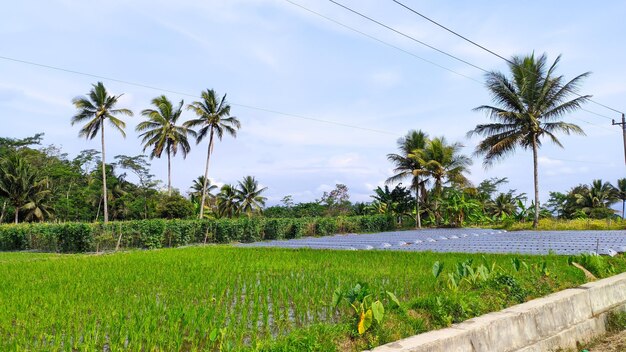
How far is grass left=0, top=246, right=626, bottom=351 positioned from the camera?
3965mm

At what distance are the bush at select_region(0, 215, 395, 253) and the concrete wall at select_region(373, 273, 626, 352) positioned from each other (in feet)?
56.1

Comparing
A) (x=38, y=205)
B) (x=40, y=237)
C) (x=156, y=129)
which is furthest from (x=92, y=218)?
(x=40, y=237)

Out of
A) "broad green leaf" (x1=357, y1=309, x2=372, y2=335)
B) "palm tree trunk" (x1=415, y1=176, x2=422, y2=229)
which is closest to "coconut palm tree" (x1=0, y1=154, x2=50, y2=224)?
"palm tree trunk" (x1=415, y1=176, x2=422, y2=229)

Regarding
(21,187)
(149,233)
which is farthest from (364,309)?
(21,187)

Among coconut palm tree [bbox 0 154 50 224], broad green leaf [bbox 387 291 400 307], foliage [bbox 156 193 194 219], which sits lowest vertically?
broad green leaf [bbox 387 291 400 307]

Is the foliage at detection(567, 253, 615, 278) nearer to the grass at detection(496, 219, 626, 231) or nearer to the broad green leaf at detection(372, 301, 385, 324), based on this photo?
the broad green leaf at detection(372, 301, 385, 324)

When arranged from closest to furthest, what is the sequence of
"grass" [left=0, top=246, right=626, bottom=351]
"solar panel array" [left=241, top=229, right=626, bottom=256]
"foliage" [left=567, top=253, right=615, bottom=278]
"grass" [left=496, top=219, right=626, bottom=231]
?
"grass" [left=0, top=246, right=626, bottom=351] → "foliage" [left=567, top=253, right=615, bottom=278] → "solar panel array" [left=241, top=229, right=626, bottom=256] → "grass" [left=496, top=219, right=626, bottom=231]

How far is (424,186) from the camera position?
110 feet

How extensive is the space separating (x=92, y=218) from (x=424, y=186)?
2467cm

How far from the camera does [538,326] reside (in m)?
4.91

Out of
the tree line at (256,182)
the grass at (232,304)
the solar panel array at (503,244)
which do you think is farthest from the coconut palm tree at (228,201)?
the grass at (232,304)

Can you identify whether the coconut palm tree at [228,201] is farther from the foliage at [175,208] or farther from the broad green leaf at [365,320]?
the broad green leaf at [365,320]

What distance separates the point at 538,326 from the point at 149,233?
17891 millimetres

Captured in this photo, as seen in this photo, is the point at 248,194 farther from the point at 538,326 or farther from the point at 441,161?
the point at 538,326
